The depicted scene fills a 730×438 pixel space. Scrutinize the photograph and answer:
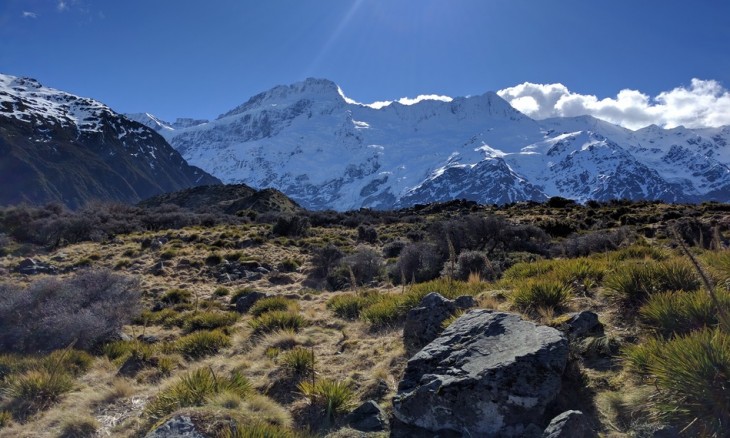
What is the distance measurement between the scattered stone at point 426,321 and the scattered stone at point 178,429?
363 centimetres

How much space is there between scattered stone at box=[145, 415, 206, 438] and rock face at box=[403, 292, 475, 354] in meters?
3.64

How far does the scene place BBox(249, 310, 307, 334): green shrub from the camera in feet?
34.6

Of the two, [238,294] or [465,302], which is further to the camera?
[238,294]

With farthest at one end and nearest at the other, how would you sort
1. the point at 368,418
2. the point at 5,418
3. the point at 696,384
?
the point at 5,418 < the point at 368,418 < the point at 696,384

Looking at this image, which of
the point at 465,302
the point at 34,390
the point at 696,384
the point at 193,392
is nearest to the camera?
the point at 696,384

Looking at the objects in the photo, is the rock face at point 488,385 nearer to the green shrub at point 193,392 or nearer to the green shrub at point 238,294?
the green shrub at point 193,392

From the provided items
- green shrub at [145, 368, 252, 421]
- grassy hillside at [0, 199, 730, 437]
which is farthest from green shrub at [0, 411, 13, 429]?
green shrub at [145, 368, 252, 421]

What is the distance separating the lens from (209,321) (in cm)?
1242

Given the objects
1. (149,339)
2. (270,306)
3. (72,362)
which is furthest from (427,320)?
(149,339)

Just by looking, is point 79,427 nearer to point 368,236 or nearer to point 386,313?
point 386,313

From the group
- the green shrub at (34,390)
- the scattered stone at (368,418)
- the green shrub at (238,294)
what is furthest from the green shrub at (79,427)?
the green shrub at (238,294)

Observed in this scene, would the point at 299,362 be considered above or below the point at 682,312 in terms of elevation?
below

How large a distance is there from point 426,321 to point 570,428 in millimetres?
A: 3487

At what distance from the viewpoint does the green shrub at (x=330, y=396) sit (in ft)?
19.6
